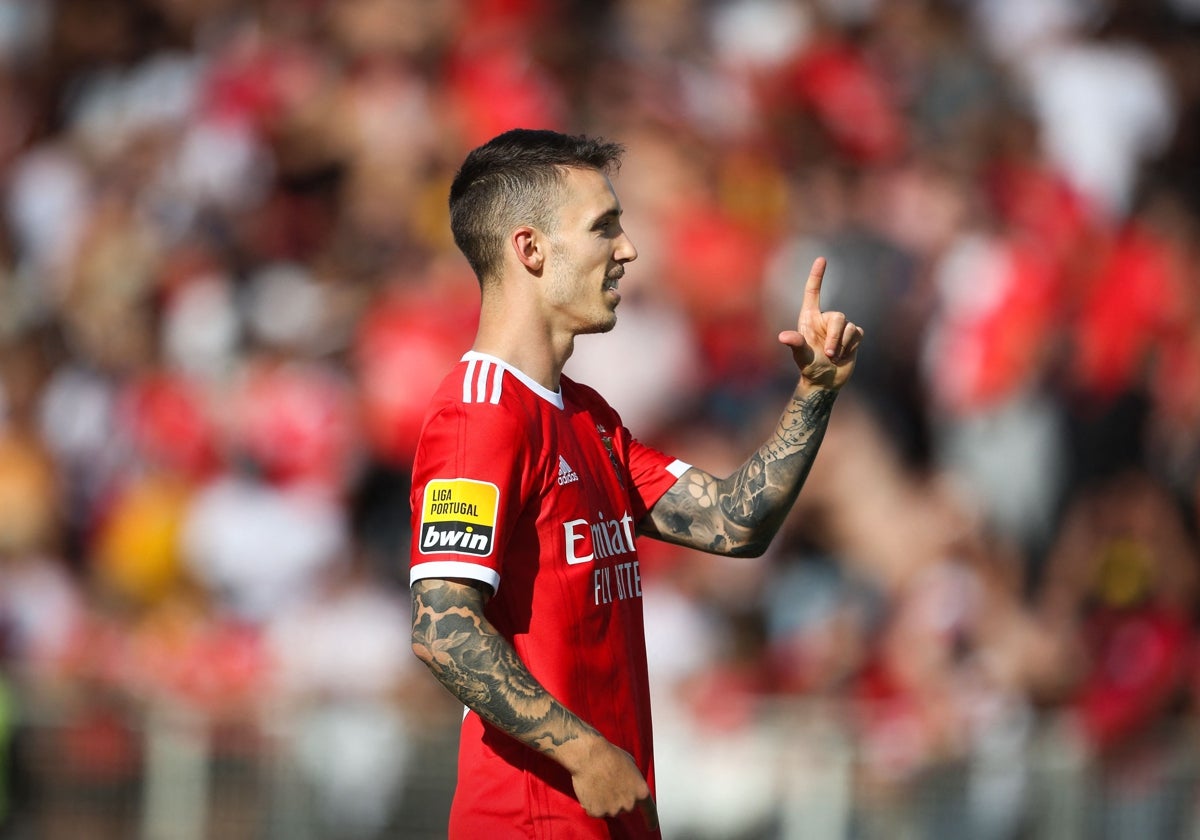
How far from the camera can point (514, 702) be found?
12.0 feet

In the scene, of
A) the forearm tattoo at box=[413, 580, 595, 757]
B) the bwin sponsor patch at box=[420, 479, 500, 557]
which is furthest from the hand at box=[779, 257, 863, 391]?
the forearm tattoo at box=[413, 580, 595, 757]

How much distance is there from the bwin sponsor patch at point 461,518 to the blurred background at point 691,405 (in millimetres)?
4249

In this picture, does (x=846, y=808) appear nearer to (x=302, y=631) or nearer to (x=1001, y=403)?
(x=1001, y=403)

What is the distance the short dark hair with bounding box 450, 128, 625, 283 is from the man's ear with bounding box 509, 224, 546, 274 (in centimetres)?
2

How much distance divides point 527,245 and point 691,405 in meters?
5.22

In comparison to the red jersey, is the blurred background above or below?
above

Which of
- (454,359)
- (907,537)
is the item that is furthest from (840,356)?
(454,359)

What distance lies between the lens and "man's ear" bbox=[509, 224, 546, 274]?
4.08 meters

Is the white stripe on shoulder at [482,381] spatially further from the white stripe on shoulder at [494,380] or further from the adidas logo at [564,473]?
the adidas logo at [564,473]

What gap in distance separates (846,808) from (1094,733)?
3.79ft

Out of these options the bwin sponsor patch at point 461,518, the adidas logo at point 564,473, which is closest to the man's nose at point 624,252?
the adidas logo at point 564,473

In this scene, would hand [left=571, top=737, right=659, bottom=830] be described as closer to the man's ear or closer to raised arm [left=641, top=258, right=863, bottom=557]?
raised arm [left=641, top=258, right=863, bottom=557]

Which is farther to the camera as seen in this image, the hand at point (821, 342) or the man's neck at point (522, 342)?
the hand at point (821, 342)

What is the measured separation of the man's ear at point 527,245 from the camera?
408 centimetres
